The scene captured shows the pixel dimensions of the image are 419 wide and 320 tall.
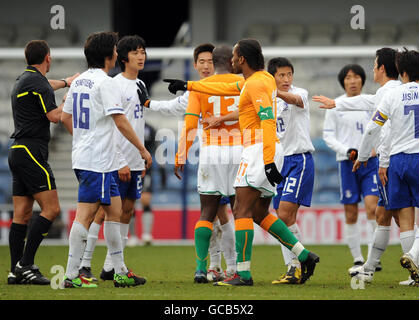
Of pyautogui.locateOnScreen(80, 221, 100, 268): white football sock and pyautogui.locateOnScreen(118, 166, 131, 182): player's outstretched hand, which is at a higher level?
pyautogui.locateOnScreen(118, 166, 131, 182): player's outstretched hand

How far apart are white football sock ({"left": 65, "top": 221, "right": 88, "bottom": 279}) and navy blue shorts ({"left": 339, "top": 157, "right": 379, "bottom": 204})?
4.11 meters

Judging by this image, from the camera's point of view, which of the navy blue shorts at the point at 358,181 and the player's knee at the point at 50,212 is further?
the navy blue shorts at the point at 358,181

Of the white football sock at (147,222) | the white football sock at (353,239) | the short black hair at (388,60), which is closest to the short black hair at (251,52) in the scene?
the short black hair at (388,60)

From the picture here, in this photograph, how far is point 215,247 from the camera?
25.4ft

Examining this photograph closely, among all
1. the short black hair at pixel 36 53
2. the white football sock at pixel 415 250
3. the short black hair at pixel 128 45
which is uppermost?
the short black hair at pixel 128 45

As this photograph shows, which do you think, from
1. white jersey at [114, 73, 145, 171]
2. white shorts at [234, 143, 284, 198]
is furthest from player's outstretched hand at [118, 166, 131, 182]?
white shorts at [234, 143, 284, 198]

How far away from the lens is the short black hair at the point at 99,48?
647cm

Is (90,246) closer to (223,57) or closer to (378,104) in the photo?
(223,57)

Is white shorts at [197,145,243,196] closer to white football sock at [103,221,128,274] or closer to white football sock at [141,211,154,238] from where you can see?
white football sock at [103,221,128,274]

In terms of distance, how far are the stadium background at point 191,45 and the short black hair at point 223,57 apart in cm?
690

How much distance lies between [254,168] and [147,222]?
747cm

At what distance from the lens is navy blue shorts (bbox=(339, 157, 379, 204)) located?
904cm

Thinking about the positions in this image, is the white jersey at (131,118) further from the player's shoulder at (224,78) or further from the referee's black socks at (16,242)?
the referee's black socks at (16,242)

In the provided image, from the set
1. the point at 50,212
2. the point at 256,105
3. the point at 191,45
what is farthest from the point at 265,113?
the point at 191,45
